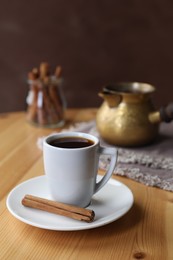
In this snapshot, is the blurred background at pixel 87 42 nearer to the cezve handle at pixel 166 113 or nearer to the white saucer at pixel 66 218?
the cezve handle at pixel 166 113

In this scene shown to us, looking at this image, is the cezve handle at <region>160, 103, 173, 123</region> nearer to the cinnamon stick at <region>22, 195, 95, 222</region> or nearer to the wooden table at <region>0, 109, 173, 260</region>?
the wooden table at <region>0, 109, 173, 260</region>

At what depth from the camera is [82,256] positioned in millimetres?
625

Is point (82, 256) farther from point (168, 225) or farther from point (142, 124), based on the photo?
point (142, 124)

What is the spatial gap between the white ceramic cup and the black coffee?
0.01 metres

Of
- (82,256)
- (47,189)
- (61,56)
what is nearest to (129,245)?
(82,256)

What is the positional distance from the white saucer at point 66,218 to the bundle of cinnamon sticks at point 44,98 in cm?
46

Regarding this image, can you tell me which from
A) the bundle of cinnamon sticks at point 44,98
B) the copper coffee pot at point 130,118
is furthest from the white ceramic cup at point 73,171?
the bundle of cinnamon sticks at point 44,98

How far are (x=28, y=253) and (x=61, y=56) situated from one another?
1.31m

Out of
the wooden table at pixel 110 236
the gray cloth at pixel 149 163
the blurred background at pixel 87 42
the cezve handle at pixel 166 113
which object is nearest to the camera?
the wooden table at pixel 110 236

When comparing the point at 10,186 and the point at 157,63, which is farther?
the point at 157,63

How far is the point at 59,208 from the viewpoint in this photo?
2.34ft

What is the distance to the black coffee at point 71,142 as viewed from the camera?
0.75 m

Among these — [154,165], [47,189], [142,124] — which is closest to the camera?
[47,189]

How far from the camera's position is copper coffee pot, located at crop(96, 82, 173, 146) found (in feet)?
3.54
